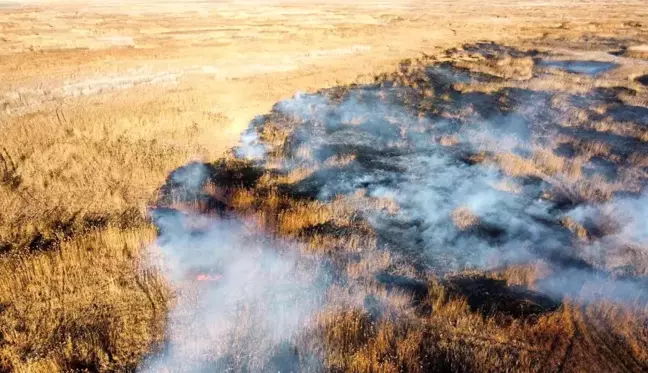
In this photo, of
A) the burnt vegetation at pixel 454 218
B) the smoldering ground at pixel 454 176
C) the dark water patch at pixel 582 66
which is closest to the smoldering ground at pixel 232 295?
the burnt vegetation at pixel 454 218

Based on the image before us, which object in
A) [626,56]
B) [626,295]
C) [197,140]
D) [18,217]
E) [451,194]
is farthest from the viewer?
[626,56]

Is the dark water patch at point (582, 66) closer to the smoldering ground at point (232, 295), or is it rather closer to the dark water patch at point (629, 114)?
the dark water patch at point (629, 114)

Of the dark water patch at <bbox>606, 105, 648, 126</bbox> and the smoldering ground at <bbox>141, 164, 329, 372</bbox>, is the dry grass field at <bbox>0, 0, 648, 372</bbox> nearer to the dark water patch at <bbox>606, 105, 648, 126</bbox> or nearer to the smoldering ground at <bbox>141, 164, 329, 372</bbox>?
the smoldering ground at <bbox>141, 164, 329, 372</bbox>

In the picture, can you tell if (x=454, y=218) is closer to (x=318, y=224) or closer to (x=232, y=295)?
(x=318, y=224)

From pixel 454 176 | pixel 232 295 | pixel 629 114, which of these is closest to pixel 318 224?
pixel 232 295

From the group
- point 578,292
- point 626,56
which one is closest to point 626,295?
point 578,292

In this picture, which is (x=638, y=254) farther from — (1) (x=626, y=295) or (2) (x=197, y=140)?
(2) (x=197, y=140)
